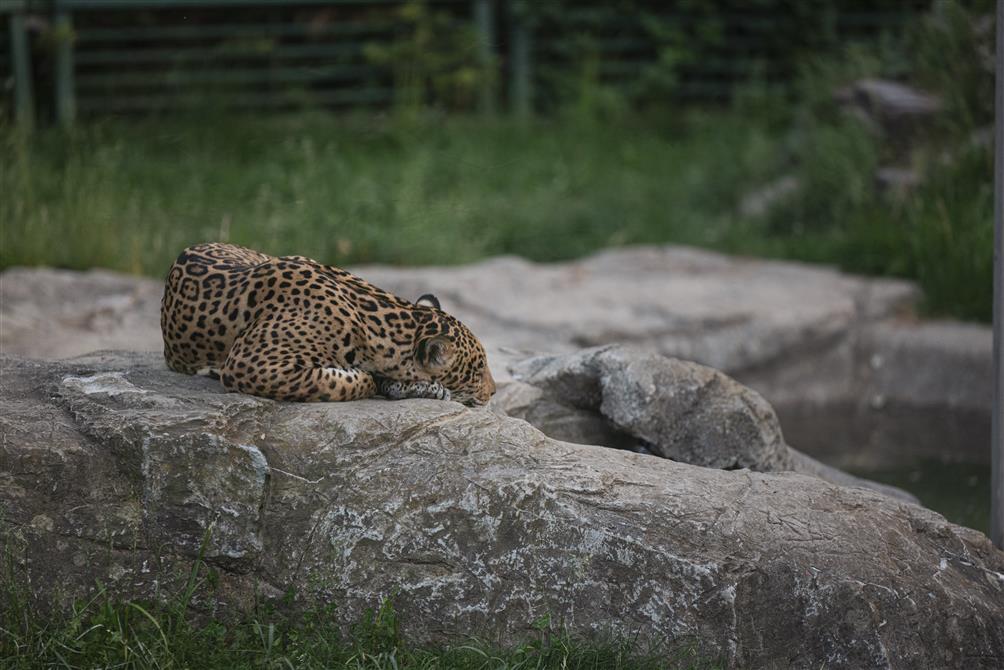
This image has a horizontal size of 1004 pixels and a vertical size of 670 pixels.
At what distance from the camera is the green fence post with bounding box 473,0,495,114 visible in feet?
45.1

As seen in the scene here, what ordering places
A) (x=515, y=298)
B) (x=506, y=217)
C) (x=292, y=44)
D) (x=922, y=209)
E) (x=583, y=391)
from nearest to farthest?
(x=583, y=391) → (x=515, y=298) → (x=922, y=209) → (x=506, y=217) → (x=292, y=44)

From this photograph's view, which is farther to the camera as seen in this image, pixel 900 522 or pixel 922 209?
pixel 922 209

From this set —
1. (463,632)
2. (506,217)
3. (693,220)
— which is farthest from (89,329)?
(693,220)

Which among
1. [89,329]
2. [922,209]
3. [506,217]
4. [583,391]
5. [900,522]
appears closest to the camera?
[900,522]

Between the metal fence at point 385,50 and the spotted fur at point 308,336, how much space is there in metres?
8.32

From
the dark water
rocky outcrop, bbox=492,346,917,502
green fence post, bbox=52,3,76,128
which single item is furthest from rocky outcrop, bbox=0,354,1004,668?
green fence post, bbox=52,3,76,128

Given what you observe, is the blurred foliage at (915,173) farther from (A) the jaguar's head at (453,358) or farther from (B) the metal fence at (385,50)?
(A) the jaguar's head at (453,358)

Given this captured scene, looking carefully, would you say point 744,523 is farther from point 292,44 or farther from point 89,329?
point 292,44

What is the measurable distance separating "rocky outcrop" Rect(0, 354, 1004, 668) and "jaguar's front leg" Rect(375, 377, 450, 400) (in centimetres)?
44

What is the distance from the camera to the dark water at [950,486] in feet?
19.4

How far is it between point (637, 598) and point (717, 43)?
11.7m

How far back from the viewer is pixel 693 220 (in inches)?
428

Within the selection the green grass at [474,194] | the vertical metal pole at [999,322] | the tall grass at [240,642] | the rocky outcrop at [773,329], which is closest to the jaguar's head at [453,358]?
the tall grass at [240,642]

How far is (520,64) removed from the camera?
1424 cm
